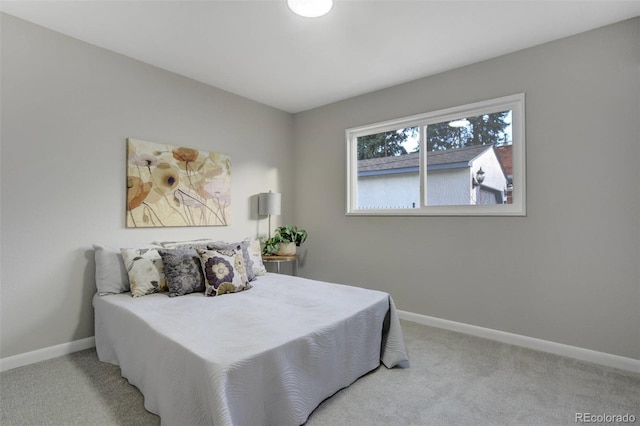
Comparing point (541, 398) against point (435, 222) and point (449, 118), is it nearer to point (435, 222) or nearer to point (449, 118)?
point (435, 222)

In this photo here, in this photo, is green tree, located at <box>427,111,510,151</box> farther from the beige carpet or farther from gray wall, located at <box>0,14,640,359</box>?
the beige carpet

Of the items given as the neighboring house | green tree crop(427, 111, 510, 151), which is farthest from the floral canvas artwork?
green tree crop(427, 111, 510, 151)

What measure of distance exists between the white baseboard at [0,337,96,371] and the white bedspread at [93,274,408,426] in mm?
256

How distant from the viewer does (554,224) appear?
2559 mm

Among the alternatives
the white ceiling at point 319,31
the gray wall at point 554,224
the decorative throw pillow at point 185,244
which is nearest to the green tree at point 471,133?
the gray wall at point 554,224

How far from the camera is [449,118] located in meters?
3.16

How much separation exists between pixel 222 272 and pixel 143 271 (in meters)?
0.61

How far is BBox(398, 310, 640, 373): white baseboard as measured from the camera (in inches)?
90.2

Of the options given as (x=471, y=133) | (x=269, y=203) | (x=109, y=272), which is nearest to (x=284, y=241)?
(x=269, y=203)

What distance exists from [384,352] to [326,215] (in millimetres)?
2062

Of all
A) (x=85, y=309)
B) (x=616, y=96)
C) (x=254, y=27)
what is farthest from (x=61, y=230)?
(x=616, y=96)

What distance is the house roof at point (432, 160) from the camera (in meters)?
3.07

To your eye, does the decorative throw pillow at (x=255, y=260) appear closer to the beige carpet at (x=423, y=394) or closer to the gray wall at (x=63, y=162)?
the gray wall at (x=63, y=162)

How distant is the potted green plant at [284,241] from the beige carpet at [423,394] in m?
1.86
